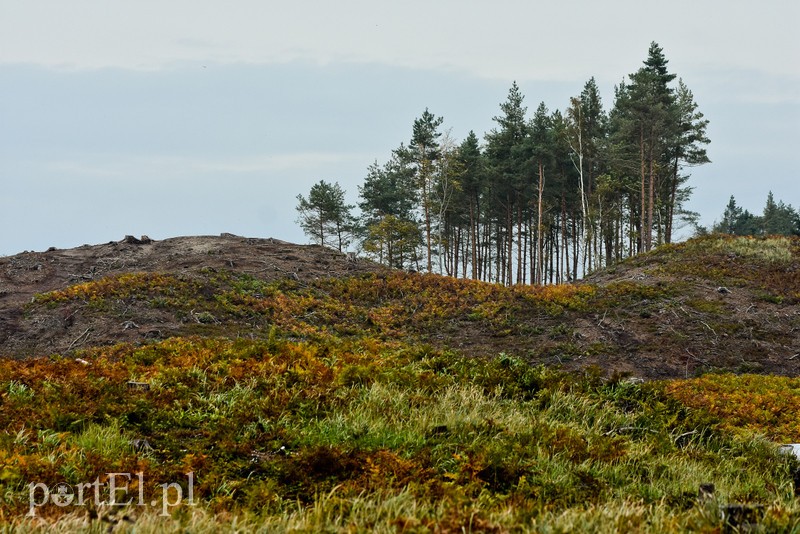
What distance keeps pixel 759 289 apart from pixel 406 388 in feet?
69.7

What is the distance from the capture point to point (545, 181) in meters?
49.9

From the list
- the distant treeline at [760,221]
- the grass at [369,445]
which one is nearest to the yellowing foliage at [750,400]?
the grass at [369,445]

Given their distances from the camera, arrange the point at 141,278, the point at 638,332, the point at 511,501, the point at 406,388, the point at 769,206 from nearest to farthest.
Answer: the point at 511,501 < the point at 406,388 < the point at 638,332 < the point at 141,278 < the point at 769,206

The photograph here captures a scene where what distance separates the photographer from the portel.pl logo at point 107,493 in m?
3.89

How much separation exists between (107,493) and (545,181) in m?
48.7

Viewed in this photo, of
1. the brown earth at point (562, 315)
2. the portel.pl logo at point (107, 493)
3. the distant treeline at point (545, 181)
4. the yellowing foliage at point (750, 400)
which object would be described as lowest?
the yellowing foliage at point (750, 400)

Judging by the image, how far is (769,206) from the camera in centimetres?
8700

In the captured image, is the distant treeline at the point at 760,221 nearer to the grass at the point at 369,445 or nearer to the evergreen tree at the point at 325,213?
the evergreen tree at the point at 325,213

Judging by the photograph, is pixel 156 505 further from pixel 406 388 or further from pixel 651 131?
pixel 651 131

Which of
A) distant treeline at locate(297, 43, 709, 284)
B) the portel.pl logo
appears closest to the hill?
the portel.pl logo

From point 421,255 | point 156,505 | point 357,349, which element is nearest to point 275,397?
point 156,505

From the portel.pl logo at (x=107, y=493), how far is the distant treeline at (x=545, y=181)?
126ft

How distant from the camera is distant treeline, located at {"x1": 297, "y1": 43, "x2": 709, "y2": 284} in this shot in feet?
140

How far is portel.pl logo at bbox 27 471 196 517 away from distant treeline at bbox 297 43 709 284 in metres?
38.4
